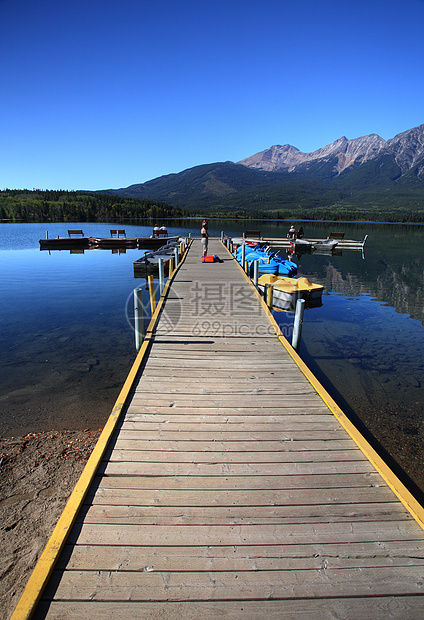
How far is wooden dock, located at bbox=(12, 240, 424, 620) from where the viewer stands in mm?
2342

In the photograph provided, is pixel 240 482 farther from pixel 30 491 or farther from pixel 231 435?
pixel 30 491

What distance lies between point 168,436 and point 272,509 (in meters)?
1.63

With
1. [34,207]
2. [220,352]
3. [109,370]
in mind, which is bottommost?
[109,370]

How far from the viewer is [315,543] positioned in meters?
2.75

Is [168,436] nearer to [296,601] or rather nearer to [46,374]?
[296,601]

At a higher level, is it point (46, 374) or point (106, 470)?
point (106, 470)

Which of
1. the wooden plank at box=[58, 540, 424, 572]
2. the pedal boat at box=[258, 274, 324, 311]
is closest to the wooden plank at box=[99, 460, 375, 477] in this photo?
the wooden plank at box=[58, 540, 424, 572]

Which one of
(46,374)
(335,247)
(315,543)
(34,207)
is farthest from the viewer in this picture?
(34,207)

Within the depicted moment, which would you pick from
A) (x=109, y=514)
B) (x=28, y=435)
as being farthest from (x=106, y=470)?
(x=28, y=435)

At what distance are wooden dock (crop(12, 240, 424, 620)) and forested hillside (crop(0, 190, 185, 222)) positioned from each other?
402 feet

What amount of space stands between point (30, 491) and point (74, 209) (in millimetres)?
126133

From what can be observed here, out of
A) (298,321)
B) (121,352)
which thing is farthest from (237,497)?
(121,352)

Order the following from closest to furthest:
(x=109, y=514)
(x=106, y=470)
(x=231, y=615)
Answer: (x=231, y=615) < (x=109, y=514) < (x=106, y=470)

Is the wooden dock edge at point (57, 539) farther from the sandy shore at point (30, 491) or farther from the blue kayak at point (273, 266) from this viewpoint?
the blue kayak at point (273, 266)
